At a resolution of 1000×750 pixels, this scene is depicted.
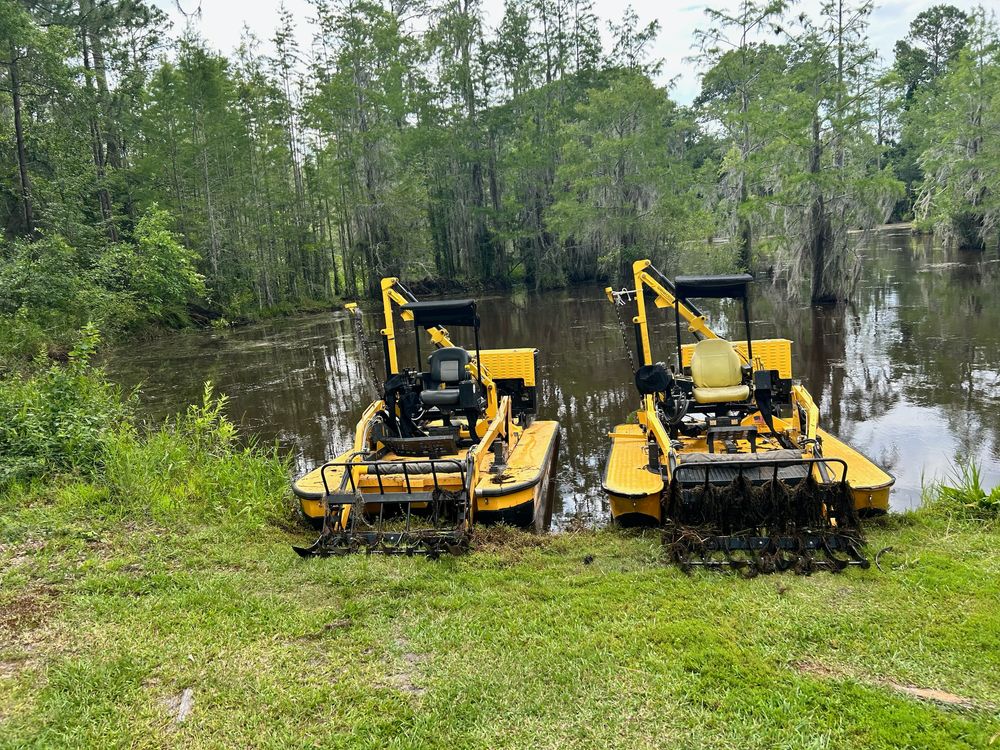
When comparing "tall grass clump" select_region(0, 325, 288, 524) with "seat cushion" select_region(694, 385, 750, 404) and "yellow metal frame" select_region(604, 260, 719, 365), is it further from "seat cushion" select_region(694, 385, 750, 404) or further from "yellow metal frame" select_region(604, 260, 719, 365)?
"seat cushion" select_region(694, 385, 750, 404)

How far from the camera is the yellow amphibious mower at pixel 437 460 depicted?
536 centimetres

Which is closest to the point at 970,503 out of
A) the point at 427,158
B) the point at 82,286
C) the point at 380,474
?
the point at 380,474

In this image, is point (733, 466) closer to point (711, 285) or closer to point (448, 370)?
point (711, 285)

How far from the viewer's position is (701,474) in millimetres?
5344

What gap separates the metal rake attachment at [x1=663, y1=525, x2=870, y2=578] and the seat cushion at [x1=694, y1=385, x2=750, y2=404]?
228 centimetres

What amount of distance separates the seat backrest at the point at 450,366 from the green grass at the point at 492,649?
2.85 metres

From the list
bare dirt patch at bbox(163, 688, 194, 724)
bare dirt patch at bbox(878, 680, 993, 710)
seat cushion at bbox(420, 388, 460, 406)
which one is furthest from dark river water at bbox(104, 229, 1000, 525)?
bare dirt patch at bbox(163, 688, 194, 724)

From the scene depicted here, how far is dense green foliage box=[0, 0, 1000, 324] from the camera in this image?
725 inches

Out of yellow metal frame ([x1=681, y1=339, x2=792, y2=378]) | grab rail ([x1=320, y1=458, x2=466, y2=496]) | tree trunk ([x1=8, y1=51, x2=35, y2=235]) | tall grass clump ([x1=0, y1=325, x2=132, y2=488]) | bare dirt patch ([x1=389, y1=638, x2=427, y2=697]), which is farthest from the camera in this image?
tree trunk ([x1=8, y1=51, x2=35, y2=235])

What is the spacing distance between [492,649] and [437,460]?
8.66 feet

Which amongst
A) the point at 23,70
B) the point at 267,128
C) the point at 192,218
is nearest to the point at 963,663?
the point at 23,70

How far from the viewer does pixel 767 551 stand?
14.8 feet

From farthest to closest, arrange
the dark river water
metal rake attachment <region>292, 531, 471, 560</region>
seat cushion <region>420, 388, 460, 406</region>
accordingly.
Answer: the dark river water
seat cushion <region>420, 388, 460, 406</region>
metal rake attachment <region>292, 531, 471, 560</region>

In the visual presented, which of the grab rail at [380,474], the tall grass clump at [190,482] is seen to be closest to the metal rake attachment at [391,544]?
the grab rail at [380,474]
